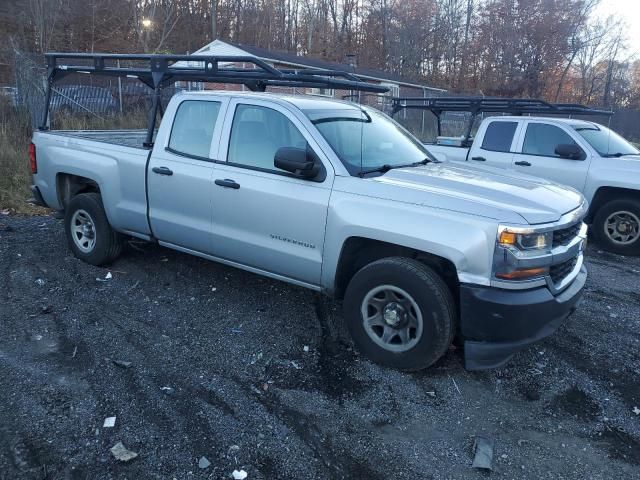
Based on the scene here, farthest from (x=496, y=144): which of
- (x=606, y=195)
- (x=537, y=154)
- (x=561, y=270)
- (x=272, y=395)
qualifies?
(x=272, y=395)

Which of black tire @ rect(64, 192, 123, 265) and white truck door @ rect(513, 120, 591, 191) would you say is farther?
white truck door @ rect(513, 120, 591, 191)

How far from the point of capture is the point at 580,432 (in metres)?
3.27

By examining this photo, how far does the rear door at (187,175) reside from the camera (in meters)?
4.76

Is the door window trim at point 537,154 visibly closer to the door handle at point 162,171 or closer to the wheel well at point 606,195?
the wheel well at point 606,195

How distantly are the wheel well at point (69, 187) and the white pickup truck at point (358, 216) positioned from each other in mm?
428

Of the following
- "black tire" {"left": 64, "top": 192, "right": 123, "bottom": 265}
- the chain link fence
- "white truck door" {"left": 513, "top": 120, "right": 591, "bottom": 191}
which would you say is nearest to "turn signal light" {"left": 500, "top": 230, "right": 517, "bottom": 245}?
"black tire" {"left": 64, "top": 192, "right": 123, "bottom": 265}

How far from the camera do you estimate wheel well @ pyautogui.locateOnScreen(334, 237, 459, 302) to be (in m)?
3.75

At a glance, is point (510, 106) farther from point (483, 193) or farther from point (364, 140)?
point (483, 193)

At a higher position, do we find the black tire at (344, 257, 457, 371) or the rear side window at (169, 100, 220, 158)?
the rear side window at (169, 100, 220, 158)

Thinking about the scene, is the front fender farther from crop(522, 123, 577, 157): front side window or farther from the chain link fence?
the chain link fence

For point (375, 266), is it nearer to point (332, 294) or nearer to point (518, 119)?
point (332, 294)

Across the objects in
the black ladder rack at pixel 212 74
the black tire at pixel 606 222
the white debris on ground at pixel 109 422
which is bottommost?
the white debris on ground at pixel 109 422

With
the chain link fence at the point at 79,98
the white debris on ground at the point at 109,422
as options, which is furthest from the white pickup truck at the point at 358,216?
the chain link fence at the point at 79,98

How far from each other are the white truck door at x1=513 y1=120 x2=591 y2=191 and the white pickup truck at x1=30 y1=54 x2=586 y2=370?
147 inches
